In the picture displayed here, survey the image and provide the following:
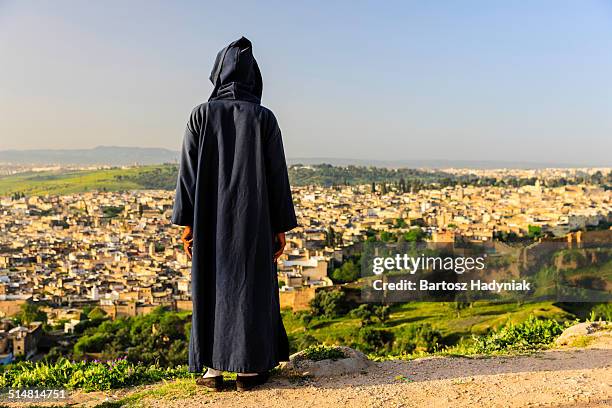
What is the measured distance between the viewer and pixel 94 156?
8044 cm

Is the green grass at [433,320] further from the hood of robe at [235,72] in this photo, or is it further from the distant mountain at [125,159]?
the distant mountain at [125,159]

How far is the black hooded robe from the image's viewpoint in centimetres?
246

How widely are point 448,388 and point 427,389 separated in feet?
0.29

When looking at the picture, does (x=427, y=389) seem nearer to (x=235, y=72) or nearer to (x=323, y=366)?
Answer: (x=323, y=366)

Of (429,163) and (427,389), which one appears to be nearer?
(427,389)

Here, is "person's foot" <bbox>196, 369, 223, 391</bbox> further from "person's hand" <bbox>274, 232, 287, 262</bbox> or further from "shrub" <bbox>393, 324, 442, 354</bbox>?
"shrub" <bbox>393, 324, 442, 354</bbox>

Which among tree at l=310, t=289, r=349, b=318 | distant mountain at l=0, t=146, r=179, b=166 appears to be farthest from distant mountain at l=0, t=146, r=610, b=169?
tree at l=310, t=289, r=349, b=318

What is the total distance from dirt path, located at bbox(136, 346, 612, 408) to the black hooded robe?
141 mm

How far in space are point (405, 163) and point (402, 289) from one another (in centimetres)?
6261

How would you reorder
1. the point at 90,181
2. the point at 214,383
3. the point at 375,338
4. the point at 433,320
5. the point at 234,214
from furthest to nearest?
the point at 90,181 < the point at 433,320 < the point at 375,338 < the point at 214,383 < the point at 234,214

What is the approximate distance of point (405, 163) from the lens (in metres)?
82.9

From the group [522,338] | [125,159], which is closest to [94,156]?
[125,159]

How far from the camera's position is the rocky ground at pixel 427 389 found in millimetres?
2412

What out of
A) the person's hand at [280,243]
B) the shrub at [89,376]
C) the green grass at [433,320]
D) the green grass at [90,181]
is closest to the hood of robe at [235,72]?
the person's hand at [280,243]
